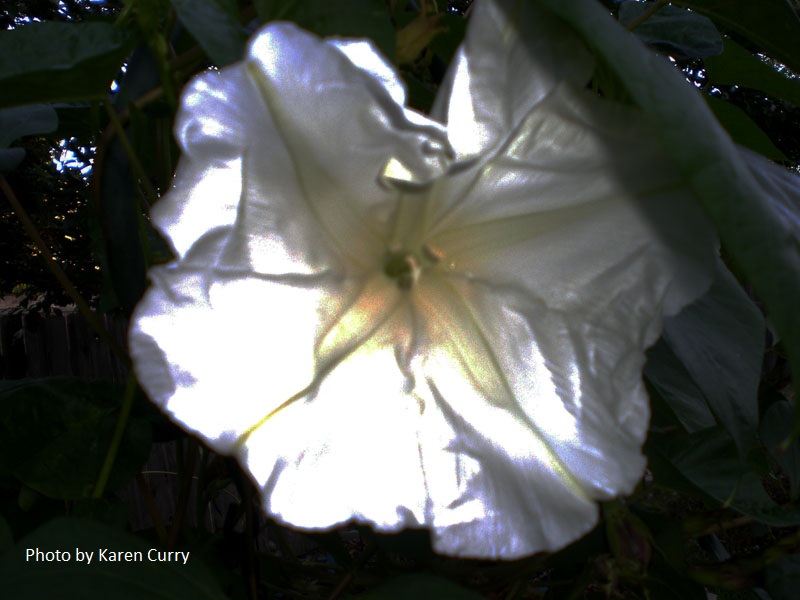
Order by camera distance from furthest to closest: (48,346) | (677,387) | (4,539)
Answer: (48,346)
(677,387)
(4,539)

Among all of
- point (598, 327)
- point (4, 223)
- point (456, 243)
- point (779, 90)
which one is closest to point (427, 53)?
point (456, 243)

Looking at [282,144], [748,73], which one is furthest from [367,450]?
[748,73]

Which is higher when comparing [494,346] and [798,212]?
[798,212]

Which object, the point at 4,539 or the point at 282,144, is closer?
the point at 282,144

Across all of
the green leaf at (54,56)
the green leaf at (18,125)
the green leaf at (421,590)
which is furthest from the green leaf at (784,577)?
the green leaf at (18,125)

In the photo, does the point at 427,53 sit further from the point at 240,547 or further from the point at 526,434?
the point at 240,547

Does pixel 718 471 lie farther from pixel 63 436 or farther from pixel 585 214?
pixel 63 436
